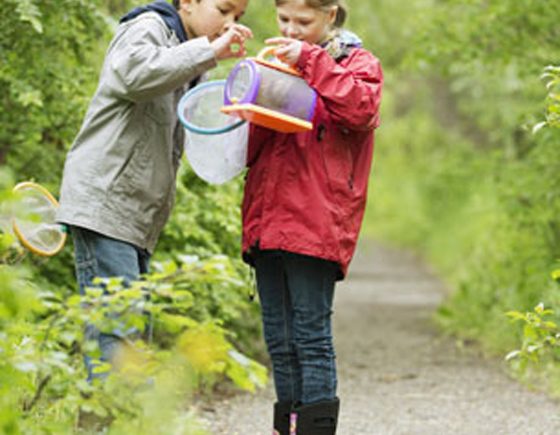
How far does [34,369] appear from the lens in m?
2.49

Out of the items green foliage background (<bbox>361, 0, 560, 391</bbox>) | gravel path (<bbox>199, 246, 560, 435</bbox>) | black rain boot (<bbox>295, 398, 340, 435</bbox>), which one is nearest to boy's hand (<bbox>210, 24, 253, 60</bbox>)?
green foliage background (<bbox>361, 0, 560, 391</bbox>)

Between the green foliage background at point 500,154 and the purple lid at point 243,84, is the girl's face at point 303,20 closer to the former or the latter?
the purple lid at point 243,84

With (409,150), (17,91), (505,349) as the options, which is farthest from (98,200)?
(409,150)

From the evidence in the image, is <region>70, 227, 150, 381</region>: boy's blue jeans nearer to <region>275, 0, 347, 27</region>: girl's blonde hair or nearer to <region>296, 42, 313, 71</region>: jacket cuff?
<region>296, 42, 313, 71</region>: jacket cuff

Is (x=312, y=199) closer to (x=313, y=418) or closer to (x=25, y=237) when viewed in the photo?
(x=313, y=418)

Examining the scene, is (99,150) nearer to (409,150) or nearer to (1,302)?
(1,302)

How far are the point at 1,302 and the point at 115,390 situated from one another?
449 millimetres

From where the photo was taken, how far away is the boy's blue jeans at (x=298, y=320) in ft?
12.2

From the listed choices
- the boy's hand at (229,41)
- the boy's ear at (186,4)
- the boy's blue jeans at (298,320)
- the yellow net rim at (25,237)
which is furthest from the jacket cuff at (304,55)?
the yellow net rim at (25,237)

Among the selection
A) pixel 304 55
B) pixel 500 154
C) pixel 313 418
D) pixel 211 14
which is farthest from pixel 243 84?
pixel 500 154

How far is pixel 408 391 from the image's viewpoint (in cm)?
637

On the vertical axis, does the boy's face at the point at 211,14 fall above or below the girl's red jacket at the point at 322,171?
above

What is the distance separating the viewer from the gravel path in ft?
17.3

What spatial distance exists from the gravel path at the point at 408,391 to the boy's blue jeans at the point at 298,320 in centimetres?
53
